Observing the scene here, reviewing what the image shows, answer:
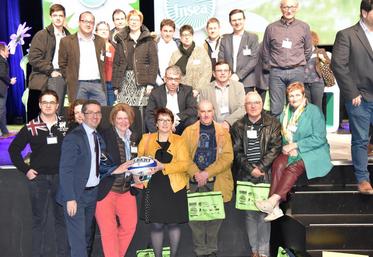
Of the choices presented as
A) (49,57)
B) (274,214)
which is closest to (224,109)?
(274,214)

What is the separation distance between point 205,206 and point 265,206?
53 centimetres

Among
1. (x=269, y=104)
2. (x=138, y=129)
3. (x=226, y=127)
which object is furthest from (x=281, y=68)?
(x=138, y=129)

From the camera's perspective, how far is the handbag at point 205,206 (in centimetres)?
442

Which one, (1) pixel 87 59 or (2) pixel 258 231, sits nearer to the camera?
(2) pixel 258 231

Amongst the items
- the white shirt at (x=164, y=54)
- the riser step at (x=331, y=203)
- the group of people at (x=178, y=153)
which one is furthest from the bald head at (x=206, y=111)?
the white shirt at (x=164, y=54)

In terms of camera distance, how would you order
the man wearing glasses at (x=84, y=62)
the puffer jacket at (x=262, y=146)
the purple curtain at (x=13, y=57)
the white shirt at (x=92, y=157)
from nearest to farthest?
the white shirt at (x=92, y=157) < the puffer jacket at (x=262, y=146) < the man wearing glasses at (x=84, y=62) < the purple curtain at (x=13, y=57)

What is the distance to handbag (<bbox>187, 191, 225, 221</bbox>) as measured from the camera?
4418mm

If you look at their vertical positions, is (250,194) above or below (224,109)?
below

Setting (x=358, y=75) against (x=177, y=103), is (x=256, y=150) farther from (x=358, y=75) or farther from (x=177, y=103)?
(x=358, y=75)

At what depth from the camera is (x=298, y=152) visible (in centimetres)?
435

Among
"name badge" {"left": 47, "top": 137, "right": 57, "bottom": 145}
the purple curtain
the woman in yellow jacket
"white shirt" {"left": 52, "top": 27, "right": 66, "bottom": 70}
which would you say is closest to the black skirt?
the woman in yellow jacket

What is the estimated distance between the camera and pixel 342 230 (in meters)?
4.24

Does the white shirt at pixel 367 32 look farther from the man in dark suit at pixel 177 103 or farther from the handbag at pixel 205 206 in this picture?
the handbag at pixel 205 206

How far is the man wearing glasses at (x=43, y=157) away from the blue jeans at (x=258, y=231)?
5.41ft
